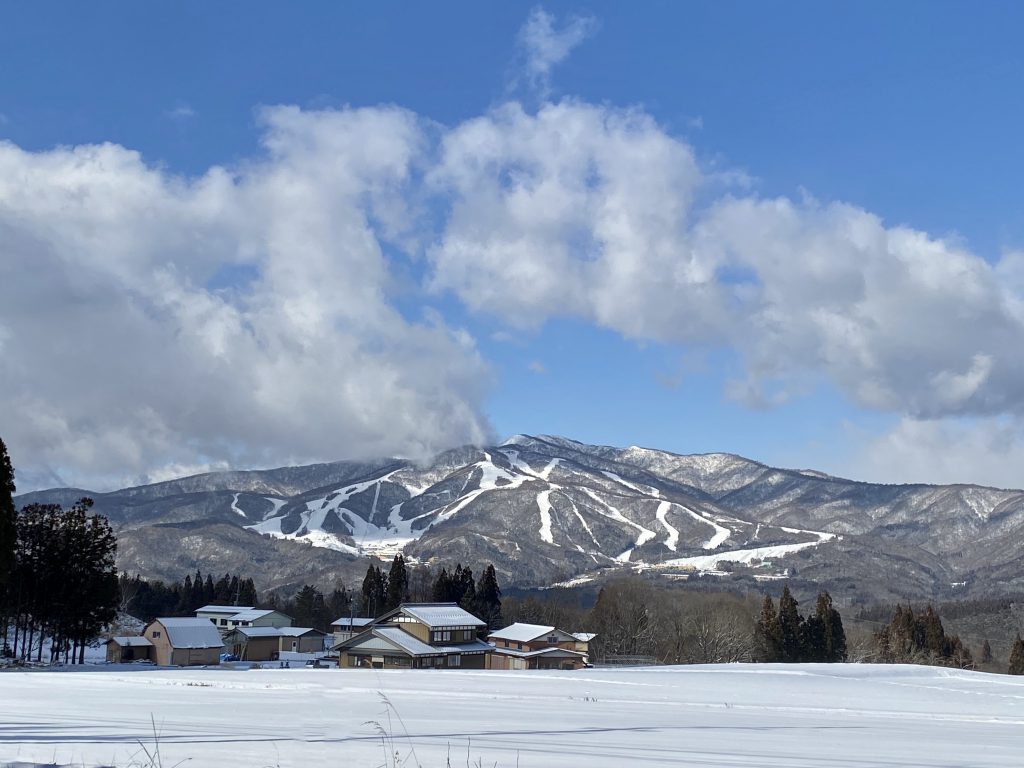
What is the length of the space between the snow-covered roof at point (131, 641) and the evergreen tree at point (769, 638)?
45.5m

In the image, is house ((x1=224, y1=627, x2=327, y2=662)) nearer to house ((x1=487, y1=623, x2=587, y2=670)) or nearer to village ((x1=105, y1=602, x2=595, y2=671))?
village ((x1=105, y1=602, x2=595, y2=671))

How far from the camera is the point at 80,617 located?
42906mm

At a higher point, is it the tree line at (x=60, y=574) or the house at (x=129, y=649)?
the tree line at (x=60, y=574)

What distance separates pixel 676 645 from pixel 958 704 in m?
54.1

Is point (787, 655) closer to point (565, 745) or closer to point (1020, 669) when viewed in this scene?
point (1020, 669)

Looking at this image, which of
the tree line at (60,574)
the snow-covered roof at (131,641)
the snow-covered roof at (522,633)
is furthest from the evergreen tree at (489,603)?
the tree line at (60,574)

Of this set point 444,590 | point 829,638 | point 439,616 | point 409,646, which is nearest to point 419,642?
point 409,646

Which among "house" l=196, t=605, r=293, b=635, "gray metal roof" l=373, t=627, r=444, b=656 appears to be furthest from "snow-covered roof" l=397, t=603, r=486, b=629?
"house" l=196, t=605, r=293, b=635

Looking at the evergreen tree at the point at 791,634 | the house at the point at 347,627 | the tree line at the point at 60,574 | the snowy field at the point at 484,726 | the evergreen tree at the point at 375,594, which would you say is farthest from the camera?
the evergreen tree at the point at 375,594

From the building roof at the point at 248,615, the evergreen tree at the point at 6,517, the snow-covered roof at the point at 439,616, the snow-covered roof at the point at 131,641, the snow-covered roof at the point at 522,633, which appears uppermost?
the evergreen tree at the point at 6,517

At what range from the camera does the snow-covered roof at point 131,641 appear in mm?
56375

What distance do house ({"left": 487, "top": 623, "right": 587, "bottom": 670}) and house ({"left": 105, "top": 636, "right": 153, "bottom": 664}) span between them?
76.9 feet

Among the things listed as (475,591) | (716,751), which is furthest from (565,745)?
(475,591)

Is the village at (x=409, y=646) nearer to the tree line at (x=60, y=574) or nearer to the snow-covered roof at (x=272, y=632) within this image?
the snow-covered roof at (x=272, y=632)
